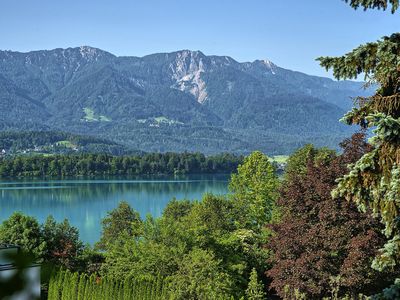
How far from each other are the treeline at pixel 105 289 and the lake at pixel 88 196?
101 feet

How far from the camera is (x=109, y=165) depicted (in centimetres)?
13675

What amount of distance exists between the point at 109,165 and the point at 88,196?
152 ft

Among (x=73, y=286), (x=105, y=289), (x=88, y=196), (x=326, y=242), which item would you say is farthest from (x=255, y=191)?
(x=88, y=196)

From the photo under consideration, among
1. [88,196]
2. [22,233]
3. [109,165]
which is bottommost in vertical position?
[88,196]

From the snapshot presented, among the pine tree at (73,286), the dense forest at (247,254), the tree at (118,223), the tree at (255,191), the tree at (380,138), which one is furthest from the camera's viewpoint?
the tree at (118,223)

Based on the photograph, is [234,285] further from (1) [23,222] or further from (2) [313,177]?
(1) [23,222]

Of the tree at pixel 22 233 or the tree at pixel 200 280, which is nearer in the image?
the tree at pixel 200 280

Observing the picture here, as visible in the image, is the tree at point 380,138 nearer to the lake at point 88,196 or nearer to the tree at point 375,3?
the tree at point 375,3

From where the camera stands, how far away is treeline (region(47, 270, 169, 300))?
20.1 meters

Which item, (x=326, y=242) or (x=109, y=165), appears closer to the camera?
(x=326, y=242)

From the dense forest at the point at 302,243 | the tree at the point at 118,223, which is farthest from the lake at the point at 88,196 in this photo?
the dense forest at the point at 302,243

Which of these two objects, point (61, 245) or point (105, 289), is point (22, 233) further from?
point (105, 289)

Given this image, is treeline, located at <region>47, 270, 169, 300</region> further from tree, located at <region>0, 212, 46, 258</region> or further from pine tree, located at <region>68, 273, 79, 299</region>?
tree, located at <region>0, 212, 46, 258</region>

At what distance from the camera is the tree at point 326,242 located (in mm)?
16578
